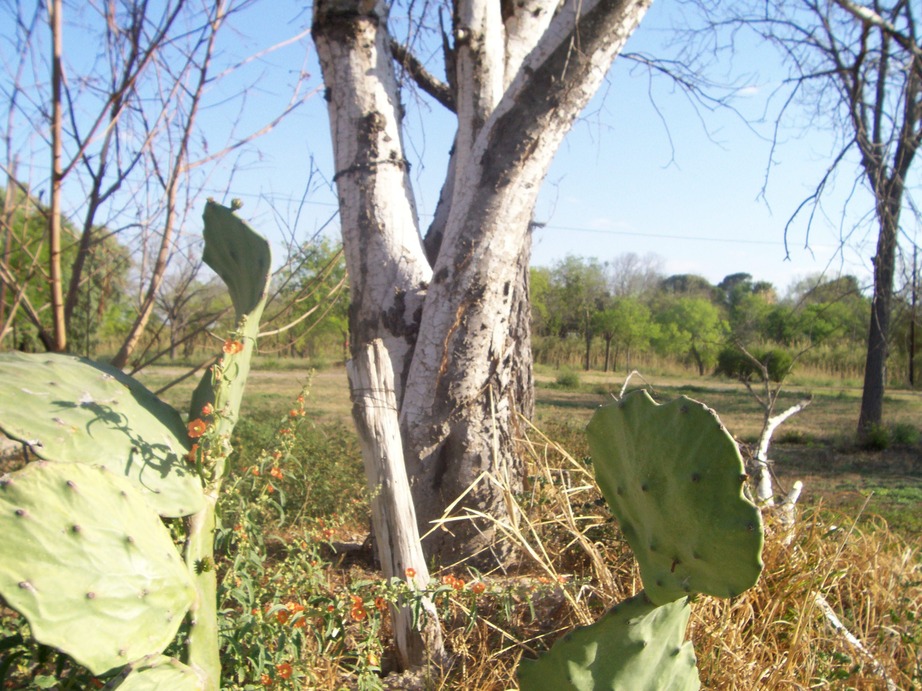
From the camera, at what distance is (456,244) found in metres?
2.87

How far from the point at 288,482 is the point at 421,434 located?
1.71 m

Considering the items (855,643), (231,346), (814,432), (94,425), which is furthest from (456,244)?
(814,432)

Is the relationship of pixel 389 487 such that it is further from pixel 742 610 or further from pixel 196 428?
pixel 742 610

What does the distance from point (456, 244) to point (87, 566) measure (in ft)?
5.85

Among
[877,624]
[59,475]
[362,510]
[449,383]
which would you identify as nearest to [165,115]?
[449,383]

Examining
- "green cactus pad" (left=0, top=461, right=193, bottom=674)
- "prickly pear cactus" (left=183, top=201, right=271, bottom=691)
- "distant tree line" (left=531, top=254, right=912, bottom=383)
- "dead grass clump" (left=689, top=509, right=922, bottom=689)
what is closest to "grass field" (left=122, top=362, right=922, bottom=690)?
"dead grass clump" (left=689, top=509, right=922, bottom=689)

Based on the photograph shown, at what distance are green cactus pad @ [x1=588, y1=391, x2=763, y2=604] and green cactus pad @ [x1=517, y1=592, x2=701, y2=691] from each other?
17 cm

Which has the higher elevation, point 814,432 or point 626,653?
point 626,653

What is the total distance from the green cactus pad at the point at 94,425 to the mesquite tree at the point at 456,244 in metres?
1.16

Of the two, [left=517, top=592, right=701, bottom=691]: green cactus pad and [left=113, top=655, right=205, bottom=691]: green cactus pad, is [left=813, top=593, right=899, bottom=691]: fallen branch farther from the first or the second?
[left=113, top=655, right=205, bottom=691]: green cactus pad

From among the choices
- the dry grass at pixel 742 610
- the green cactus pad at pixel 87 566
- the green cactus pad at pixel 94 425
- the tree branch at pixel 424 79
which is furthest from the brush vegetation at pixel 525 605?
the tree branch at pixel 424 79

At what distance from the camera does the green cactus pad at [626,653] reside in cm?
175

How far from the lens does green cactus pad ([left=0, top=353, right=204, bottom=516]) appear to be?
61.9 inches

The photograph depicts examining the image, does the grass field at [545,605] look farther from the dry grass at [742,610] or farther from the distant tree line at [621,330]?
the distant tree line at [621,330]
